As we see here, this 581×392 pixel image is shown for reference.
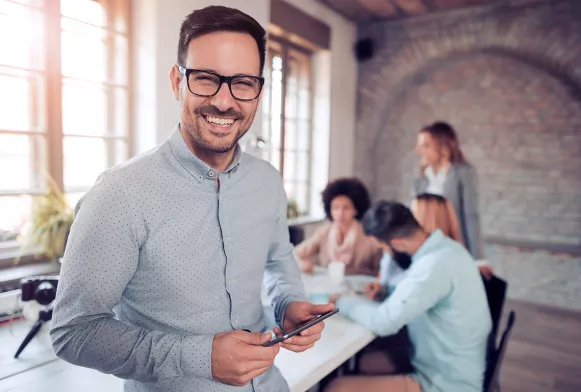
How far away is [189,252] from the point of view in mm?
934

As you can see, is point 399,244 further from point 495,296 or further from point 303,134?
point 303,134

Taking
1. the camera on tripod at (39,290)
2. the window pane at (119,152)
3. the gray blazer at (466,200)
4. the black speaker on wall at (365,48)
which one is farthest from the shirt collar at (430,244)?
the black speaker on wall at (365,48)

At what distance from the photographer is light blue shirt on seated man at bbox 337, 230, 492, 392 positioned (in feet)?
5.42

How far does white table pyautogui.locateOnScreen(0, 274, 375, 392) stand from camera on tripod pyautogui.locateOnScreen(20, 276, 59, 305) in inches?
5.1

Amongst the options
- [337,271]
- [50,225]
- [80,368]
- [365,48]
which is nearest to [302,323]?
[80,368]

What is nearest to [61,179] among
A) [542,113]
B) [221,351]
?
[221,351]

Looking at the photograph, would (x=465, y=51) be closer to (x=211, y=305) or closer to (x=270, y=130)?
(x=270, y=130)

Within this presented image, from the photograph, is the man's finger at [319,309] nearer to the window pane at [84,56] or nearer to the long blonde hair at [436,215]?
the long blonde hair at [436,215]

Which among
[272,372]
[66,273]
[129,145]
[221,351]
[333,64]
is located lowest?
[272,372]

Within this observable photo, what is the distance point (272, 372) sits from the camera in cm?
112

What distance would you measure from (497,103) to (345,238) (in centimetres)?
277

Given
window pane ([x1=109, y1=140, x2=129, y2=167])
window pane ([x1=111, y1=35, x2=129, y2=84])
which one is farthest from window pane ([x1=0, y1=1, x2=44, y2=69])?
window pane ([x1=109, y1=140, x2=129, y2=167])

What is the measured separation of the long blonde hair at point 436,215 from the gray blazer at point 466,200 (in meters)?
0.64

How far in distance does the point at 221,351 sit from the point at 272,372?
0.36 meters
